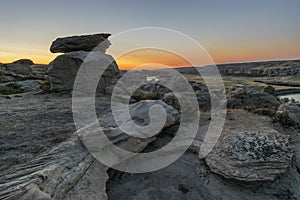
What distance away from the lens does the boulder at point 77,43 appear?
76.4 feet

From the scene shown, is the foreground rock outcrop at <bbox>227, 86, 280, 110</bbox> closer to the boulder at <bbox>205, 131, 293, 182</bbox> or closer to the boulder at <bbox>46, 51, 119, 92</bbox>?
the boulder at <bbox>205, 131, 293, 182</bbox>

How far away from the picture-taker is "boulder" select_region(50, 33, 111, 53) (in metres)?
23.3

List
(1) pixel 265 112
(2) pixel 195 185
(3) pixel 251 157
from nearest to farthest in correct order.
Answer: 1. (2) pixel 195 185
2. (3) pixel 251 157
3. (1) pixel 265 112

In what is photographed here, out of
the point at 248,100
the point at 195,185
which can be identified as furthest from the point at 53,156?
the point at 248,100

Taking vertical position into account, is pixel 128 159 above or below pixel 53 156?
below

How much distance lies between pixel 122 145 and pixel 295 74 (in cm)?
13273

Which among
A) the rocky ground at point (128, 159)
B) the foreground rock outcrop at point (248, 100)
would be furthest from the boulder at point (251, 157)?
the foreground rock outcrop at point (248, 100)

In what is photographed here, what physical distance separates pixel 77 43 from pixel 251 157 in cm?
1977

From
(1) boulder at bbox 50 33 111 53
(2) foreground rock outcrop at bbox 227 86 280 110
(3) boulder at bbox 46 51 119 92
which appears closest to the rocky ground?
(3) boulder at bbox 46 51 119 92

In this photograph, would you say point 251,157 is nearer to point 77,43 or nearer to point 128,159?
point 128,159

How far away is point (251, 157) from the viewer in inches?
400

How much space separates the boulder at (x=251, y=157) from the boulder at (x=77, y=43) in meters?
17.5

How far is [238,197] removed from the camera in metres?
9.11

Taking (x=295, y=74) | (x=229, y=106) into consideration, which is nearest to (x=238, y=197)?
(x=229, y=106)
